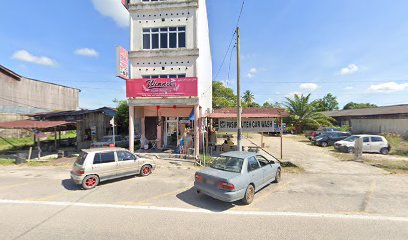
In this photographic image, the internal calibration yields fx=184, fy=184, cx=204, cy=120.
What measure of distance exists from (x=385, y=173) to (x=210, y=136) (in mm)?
12193

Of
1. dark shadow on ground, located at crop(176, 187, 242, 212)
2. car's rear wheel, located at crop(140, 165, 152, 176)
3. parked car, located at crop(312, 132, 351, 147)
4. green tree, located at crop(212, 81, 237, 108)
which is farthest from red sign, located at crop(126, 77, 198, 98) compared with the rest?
green tree, located at crop(212, 81, 237, 108)

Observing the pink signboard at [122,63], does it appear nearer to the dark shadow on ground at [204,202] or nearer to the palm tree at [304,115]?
the dark shadow on ground at [204,202]

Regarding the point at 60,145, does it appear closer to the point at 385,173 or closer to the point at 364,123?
the point at 385,173

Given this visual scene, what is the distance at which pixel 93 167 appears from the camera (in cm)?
761

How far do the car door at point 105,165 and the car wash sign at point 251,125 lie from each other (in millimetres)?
7238

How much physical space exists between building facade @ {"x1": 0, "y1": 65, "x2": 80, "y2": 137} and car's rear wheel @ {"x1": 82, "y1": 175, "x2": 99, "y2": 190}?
24748 millimetres

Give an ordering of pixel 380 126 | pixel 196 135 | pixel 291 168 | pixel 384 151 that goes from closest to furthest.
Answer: pixel 291 168 → pixel 196 135 → pixel 384 151 → pixel 380 126

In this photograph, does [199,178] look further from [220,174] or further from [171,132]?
[171,132]

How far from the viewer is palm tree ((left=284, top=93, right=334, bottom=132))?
33344mm

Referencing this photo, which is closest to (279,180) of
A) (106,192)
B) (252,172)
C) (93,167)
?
(252,172)

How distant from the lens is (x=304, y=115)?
34.0 meters

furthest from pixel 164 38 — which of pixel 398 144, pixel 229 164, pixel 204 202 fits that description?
pixel 398 144

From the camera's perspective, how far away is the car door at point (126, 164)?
27.6 ft

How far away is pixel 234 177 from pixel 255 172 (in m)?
1.20
